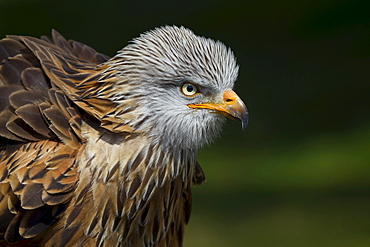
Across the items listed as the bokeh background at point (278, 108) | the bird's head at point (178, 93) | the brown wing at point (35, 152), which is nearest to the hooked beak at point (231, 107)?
the bird's head at point (178, 93)

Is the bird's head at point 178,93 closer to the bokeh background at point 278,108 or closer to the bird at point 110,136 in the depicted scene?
the bird at point 110,136

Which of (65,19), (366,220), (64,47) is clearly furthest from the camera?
(65,19)

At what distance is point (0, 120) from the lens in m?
2.27

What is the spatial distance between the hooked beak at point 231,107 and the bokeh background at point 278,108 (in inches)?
86.7

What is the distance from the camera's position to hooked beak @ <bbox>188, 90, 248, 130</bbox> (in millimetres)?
2139

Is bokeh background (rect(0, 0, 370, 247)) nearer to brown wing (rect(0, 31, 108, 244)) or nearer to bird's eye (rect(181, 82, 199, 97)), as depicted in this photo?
brown wing (rect(0, 31, 108, 244))

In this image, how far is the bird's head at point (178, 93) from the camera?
2.16 m

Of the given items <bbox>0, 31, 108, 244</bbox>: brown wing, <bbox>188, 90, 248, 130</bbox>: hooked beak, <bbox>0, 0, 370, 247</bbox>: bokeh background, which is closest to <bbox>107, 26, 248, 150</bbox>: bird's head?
<bbox>188, 90, 248, 130</bbox>: hooked beak

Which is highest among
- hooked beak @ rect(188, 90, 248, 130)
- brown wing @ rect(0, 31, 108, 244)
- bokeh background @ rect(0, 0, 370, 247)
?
bokeh background @ rect(0, 0, 370, 247)

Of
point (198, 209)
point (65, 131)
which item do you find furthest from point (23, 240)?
point (198, 209)

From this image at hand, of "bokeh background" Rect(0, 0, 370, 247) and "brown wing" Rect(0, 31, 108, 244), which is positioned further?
"bokeh background" Rect(0, 0, 370, 247)

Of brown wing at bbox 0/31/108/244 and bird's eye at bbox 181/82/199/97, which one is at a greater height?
bird's eye at bbox 181/82/199/97

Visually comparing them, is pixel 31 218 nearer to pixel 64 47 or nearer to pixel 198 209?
pixel 64 47

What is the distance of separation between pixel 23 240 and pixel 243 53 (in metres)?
3.87
